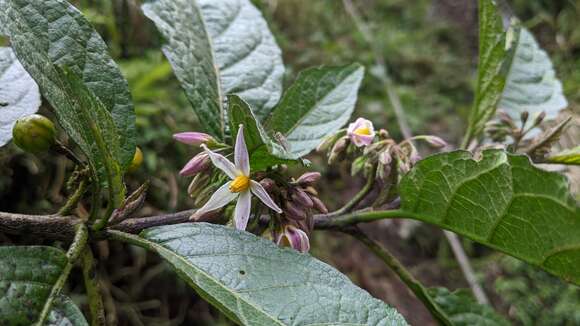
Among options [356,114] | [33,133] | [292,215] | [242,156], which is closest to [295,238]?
[292,215]

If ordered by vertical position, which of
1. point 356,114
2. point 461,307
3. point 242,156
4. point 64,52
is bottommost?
point 356,114

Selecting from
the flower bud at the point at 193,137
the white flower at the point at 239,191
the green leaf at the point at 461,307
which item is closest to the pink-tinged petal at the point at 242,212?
the white flower at the point at 239,191

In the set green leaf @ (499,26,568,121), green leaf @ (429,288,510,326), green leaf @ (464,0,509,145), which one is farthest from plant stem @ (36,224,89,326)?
green leaf @ (499,26,568,121)

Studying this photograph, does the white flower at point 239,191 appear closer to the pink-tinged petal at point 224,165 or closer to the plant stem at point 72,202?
the pink-tinged petal at point 224,165

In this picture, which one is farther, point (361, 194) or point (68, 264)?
point (361, 194)

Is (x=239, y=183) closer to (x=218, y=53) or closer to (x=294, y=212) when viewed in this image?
(x=294, y=212)

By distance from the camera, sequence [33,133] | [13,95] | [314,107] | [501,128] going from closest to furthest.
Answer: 1. [33,133]
2. [13,95]
3. [314,107]
4. [501,128]

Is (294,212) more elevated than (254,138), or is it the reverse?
(254,138)

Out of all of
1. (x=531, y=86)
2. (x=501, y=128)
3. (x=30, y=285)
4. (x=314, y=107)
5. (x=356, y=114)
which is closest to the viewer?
(x=30, y=285)
